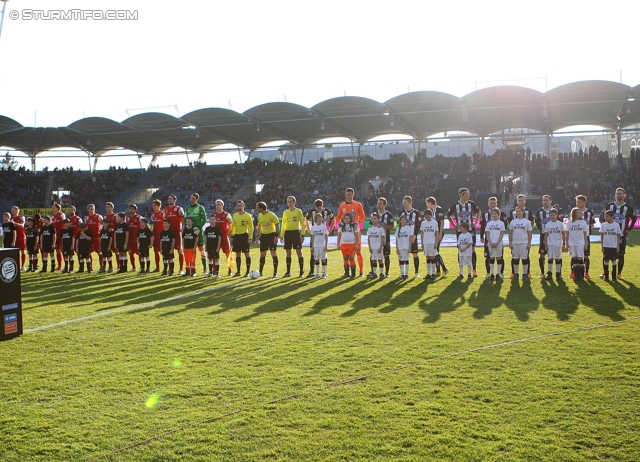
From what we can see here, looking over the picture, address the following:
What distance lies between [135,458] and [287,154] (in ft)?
146

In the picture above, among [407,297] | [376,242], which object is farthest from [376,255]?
[407,297]

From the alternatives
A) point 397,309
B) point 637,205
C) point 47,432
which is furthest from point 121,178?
point 47,432

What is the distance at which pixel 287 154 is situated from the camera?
47.3 meters

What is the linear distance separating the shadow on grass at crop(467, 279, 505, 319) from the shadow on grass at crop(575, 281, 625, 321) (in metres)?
1.40

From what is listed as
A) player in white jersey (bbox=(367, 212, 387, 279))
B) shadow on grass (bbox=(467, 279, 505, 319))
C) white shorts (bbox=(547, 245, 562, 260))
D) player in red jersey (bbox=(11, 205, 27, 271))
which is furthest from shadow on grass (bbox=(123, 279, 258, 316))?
player in red jersey (bbox=(11, 205, 27, 271))

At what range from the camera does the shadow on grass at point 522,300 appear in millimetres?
8250

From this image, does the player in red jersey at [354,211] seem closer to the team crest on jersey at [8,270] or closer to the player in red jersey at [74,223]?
the team crest on jersey at [8,270]

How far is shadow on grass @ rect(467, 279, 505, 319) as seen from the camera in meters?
8.39

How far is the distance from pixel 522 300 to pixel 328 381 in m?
5.54

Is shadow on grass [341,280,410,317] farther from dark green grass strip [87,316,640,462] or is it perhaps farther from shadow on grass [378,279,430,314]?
dark green grass strip [87,316,640,462]

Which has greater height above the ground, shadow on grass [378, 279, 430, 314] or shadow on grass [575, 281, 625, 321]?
shadow on grass [378, 279, 430, 314]

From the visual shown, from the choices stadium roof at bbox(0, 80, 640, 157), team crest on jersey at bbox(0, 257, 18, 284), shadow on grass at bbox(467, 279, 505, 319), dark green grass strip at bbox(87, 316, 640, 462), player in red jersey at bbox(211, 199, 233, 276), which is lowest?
dark green grass strip at bbox(87, 316, 640, 462)

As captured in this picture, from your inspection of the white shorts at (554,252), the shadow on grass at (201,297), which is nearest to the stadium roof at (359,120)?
the white shorts at (554,252)

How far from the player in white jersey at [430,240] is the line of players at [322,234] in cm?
2
